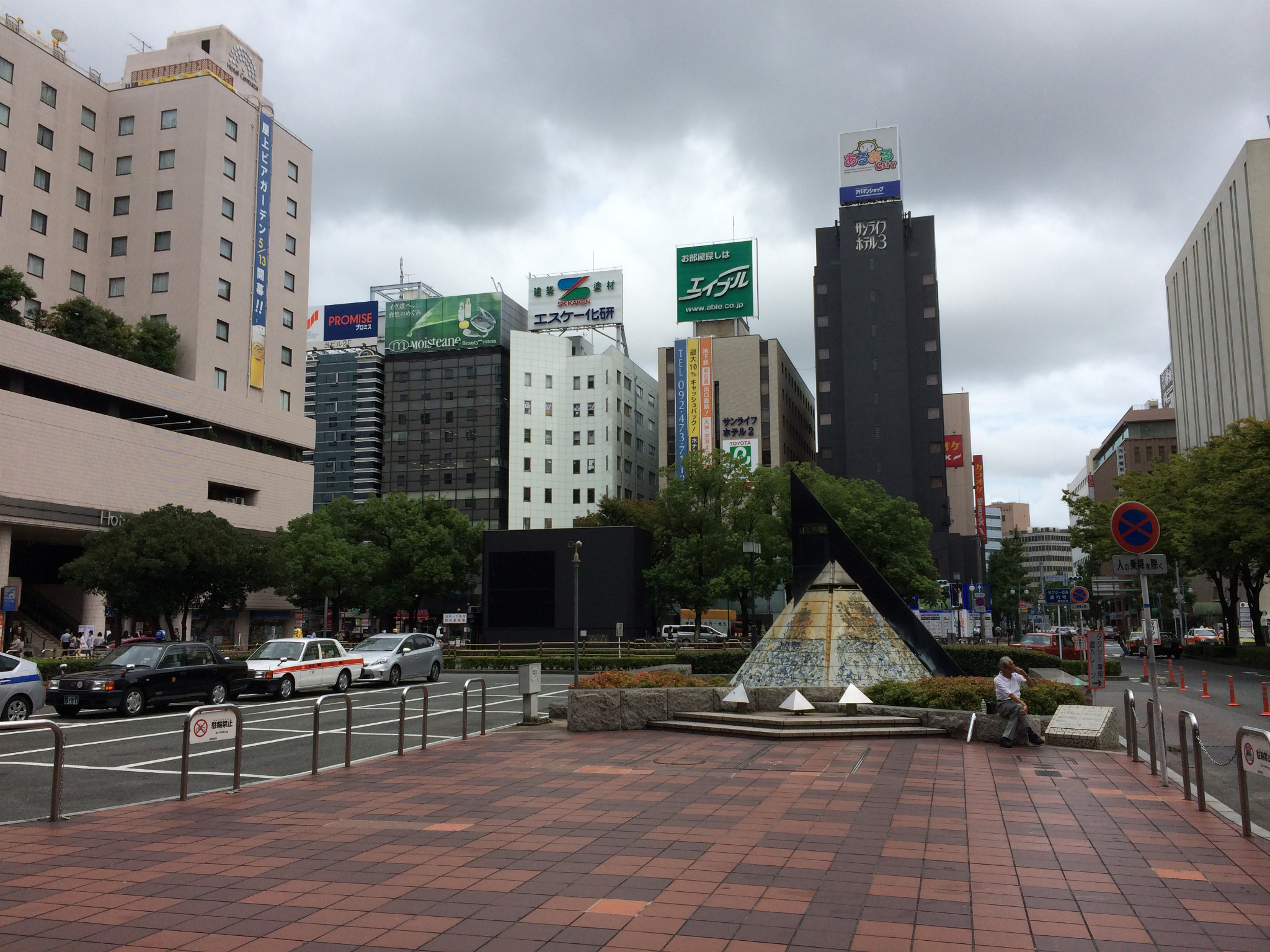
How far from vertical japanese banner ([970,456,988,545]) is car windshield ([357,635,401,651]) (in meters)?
89.2

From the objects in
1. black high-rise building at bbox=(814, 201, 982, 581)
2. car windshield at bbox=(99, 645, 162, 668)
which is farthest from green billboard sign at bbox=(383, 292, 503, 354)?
car windshield at bbox=(99, 645, 162, 668)

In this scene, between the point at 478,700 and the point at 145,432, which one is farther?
the point at 145,432

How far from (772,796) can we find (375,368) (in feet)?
310

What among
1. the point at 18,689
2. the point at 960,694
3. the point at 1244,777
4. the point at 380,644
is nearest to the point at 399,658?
the point at 380,644

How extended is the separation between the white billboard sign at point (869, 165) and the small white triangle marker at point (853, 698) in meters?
69.0

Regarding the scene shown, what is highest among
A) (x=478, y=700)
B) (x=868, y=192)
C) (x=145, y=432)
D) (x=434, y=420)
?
(x=868, y=192)

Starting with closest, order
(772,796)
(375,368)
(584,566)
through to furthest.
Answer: (772,796)
(584,566)
(375,368)

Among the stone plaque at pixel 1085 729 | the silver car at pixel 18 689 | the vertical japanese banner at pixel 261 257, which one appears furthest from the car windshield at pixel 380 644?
the vertical japanese banner at pixel 261 257

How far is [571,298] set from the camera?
85688 mm

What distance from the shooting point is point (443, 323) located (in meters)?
89.9

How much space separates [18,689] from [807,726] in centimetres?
1456

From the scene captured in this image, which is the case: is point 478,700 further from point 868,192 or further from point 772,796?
point 868,192

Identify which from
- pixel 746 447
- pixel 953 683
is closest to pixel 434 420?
pixel 746 447

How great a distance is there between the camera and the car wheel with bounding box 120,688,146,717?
1900 centimetres
